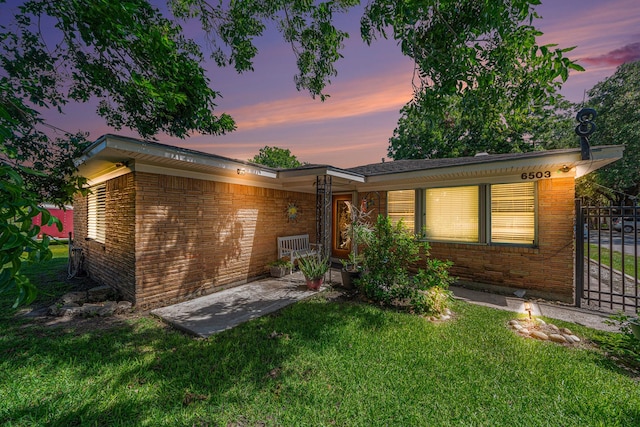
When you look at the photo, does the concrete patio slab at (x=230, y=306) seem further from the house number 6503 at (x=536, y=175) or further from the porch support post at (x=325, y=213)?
the house number 6503 at (x=536, y=175)

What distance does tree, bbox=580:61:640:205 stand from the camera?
20.1m

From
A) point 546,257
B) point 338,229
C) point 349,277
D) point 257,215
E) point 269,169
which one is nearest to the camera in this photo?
point 546,257

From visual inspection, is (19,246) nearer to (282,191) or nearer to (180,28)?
(282,191)

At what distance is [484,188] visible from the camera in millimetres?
6465

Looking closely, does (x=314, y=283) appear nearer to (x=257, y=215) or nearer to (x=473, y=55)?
(x=257, y=215)

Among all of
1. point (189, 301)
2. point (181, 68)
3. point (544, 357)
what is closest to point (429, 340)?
point (544, 357)

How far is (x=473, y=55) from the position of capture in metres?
3.76

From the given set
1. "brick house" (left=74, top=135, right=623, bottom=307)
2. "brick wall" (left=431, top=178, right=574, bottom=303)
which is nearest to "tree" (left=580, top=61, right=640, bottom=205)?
"brick wall" (left=431, top=178, right=574, bottom=303)

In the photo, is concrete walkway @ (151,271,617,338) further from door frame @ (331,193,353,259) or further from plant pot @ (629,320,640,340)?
door frame @ (331,193,353,259)

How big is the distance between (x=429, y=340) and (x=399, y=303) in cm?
156

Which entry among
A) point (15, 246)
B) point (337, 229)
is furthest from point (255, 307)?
point (337, 229)

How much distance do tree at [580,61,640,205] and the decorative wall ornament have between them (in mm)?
23930

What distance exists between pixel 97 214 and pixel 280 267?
5.22 meters

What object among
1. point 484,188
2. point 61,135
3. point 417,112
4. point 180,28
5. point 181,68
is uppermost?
point 180,28
